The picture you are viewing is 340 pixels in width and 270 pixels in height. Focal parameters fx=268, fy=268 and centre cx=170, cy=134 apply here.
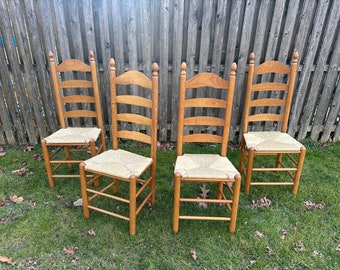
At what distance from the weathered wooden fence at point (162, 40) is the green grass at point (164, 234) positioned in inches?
49.4

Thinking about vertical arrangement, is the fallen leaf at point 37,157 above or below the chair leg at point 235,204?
below

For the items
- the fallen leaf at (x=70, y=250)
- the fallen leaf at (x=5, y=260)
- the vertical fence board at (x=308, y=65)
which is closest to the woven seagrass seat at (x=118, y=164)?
the fallen leaf at (x=70, y=250)

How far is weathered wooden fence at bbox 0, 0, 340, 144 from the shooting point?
3246mm

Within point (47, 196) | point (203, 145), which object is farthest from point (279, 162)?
point (47, 196)

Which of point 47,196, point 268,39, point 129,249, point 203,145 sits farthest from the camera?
point 203,145

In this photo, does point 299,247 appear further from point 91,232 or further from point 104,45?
point 104,45

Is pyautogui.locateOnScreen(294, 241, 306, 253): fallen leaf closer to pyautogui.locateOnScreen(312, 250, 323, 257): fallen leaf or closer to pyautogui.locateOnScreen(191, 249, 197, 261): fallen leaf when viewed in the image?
pyautogui.locateOnScreen(312, 250, 323, 257): fallen leaf

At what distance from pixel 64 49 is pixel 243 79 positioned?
2372mm

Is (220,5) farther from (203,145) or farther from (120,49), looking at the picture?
(203,145)

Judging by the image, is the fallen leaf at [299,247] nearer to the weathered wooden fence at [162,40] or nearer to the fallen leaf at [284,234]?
the fallen leaf at [284,234]

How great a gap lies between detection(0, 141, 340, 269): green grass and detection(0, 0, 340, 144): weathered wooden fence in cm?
125

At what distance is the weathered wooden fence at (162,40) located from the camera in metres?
3.25

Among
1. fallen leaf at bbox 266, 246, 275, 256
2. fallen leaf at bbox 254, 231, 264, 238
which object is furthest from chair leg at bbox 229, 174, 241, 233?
fallen leaf at bbox 266, 246, 275, 256

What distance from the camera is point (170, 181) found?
3.27 m
